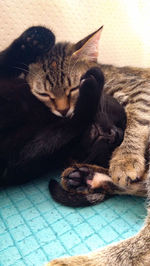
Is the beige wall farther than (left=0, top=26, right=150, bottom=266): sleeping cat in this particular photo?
Yes

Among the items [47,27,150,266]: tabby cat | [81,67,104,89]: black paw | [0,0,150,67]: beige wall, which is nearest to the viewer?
[47,27,150,266]: tabby cat

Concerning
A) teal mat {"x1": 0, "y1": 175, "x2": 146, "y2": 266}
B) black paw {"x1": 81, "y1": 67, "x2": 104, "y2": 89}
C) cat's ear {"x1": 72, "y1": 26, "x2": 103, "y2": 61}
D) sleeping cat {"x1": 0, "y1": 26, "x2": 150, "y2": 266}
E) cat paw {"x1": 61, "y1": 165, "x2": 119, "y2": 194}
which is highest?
cat's ear {"x1": 72, "y1": 26, "x2": 103, "y2": 61}

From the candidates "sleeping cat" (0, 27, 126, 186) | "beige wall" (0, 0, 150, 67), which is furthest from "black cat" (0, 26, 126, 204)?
"beige wall" (0, 0, 150, 67)

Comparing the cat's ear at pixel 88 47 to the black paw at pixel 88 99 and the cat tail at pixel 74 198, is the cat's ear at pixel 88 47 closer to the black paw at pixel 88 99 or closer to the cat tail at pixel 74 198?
the black paw at pixel 88 99

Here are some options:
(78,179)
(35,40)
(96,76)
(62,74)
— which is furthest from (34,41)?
(78,179)

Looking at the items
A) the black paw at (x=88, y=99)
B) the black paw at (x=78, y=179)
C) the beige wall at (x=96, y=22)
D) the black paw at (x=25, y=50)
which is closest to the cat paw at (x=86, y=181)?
the black paw at (x=78, y=179)

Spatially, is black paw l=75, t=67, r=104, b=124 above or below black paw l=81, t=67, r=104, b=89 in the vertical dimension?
below

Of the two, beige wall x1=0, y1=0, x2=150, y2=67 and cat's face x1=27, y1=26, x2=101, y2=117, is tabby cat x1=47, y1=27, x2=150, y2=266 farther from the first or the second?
beige wall x1=0, y1=0, x2=150, y2=67
